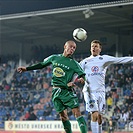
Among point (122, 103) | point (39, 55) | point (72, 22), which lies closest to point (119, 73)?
point (122, 103)

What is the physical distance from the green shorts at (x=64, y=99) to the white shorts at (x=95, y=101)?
1.18 m

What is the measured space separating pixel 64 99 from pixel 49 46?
25091 mm

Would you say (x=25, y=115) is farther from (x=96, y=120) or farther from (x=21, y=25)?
(x=96, y=120)

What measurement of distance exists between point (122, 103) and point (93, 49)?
14.8 metres

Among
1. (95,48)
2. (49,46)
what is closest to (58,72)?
(95,48)

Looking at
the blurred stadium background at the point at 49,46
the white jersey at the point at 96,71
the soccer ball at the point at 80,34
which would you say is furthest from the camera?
the blurred stadium background at the point at 49,46

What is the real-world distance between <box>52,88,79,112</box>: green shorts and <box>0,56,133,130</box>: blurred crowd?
12939mm

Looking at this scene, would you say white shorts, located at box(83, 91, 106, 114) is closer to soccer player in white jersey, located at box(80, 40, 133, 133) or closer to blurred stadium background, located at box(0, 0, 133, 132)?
soccer player in white jersey, located at box(80, 40, 133, 133)

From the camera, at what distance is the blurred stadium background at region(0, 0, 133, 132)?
24.1 metres

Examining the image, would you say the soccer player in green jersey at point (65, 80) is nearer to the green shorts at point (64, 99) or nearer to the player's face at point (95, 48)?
the green shorts at point (64, 99)

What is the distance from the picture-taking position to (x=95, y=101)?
10.7 m

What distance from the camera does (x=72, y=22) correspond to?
2875 centimetres

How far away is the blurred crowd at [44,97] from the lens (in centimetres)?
2436

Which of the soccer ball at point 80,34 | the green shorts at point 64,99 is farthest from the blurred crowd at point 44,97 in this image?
the green shorts at point 64,99
